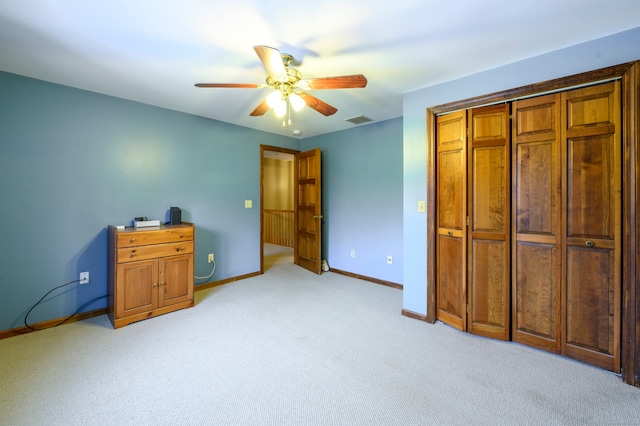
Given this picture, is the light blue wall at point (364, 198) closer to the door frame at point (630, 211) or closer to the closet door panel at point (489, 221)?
the closet door panel at point (489, 221)

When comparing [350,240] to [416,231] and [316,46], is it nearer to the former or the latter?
[416,231]

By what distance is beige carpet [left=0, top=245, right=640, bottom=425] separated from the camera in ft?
4.93

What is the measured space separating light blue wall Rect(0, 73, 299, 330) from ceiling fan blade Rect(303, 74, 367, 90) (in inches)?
92.3

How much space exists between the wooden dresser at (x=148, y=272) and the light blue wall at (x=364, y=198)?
2.33 metres

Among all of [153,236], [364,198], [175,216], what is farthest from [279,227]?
[153,236]

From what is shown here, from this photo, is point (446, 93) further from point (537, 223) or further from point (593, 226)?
point (593, 226)

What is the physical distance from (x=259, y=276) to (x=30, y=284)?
2.50 m

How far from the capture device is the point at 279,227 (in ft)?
24.6

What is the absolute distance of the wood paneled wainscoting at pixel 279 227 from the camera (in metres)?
7.21

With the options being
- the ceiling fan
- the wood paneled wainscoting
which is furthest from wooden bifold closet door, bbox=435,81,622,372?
the wood paneled wainscoting

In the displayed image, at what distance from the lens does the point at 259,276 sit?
4.24 metres

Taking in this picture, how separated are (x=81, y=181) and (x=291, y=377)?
2857 millimetres

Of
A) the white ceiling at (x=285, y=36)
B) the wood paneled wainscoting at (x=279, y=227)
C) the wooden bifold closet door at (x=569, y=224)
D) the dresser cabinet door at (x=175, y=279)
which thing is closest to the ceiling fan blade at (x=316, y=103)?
the white ceiling at (x=285, y=36)

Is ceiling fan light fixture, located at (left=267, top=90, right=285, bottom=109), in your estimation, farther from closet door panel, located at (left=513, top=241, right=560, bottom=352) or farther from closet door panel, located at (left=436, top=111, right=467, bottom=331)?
closet door panel, located at (left=513, top=241, right=560, bottom=352)
